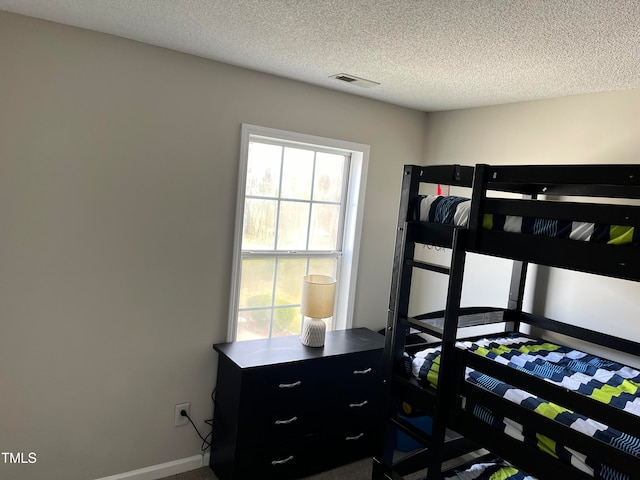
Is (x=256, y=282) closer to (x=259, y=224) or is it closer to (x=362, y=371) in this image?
(x=259, y=224)

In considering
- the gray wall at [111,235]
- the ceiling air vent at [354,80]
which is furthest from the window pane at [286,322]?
the ceiling air vent at [354,80]

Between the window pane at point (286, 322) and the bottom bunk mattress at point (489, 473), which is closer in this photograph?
the bottom bunk mattress at point (489, 473)

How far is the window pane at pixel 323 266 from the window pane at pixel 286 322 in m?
0.28

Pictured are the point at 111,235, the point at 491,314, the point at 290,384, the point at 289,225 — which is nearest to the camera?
the point at 111,235

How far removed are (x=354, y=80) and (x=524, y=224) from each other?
1374 mm

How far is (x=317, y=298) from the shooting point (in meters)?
2.78

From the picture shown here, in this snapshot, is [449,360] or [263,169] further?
[263,169]

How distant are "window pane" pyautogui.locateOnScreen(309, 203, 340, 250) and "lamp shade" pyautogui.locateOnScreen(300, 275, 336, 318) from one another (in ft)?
1.37

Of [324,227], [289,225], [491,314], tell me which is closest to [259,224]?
[289,225]

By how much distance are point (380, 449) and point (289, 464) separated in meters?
0.66

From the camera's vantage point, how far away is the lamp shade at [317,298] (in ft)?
9.10

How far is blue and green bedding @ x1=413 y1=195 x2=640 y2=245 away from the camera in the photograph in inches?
58.4

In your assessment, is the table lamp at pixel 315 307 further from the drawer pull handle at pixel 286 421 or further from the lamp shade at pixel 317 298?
the drawer pull handle at pixel 286 421

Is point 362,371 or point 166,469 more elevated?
point 362,371
